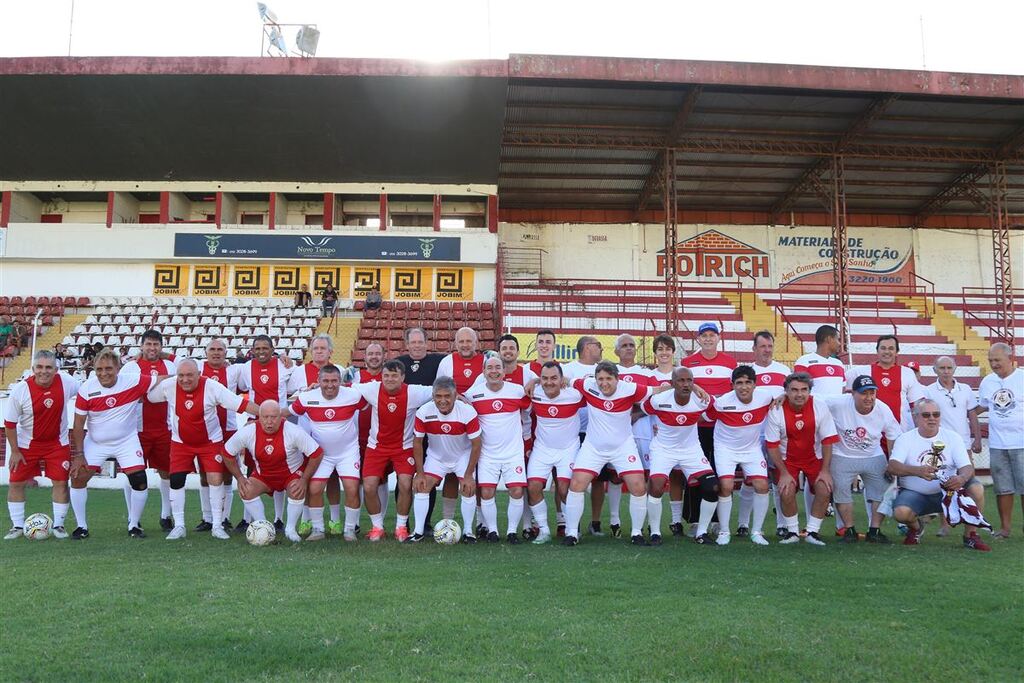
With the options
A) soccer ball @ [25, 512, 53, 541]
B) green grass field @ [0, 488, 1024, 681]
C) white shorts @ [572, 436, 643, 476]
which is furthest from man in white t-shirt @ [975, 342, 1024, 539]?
soccer ball @ [25, 512, 53, 541]

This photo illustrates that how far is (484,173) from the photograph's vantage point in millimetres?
23625

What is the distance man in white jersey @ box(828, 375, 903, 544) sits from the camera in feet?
26.2

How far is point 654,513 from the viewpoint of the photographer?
758cm

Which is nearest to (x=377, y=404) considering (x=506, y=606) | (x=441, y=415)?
(x=441, y=415)

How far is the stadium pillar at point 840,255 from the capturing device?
2041cm

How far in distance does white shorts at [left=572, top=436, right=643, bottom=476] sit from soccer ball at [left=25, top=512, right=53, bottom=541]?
529cm

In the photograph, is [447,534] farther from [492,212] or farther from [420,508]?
[492,212]

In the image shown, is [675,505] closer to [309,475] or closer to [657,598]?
[657,598]

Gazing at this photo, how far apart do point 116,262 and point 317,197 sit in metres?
6.58

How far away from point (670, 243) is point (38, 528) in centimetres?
1823

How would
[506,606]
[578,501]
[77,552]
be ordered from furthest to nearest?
[578,501] → [77,552] → [506,606]

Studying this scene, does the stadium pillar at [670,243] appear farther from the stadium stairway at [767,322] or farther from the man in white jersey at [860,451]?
the man in white jersey at [860,451]

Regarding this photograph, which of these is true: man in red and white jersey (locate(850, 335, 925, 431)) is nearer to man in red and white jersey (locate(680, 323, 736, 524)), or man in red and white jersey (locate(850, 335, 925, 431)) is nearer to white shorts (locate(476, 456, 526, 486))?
man in red and white jersey (locate(680, 323, 736, 524))

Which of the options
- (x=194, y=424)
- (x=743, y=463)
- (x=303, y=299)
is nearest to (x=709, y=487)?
(x=743, y=463)
